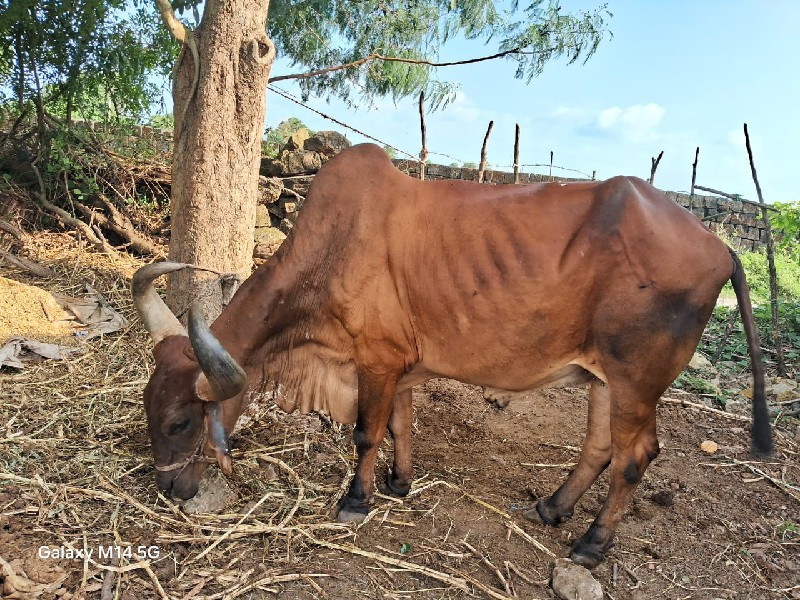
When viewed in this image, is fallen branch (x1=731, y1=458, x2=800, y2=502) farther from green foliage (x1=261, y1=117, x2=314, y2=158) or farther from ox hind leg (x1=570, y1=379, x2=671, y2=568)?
green foliage (x1=261, y1=117, x2=314, y2=158)

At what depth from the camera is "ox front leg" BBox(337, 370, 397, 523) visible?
3395 mm

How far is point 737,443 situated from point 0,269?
6447 millimetres

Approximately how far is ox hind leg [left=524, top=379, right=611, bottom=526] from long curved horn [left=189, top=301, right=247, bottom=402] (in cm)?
182

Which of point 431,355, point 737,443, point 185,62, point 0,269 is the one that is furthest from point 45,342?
point 737,443

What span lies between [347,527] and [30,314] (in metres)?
3.46

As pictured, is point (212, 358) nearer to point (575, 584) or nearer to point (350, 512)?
point (350, 512)

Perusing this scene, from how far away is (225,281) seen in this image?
184 inches

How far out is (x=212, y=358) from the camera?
2826 mm

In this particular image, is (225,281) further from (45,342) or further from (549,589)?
(549,589)

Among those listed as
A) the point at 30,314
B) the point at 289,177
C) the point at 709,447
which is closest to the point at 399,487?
the point at 709,447

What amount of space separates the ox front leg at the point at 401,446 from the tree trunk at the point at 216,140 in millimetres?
1624

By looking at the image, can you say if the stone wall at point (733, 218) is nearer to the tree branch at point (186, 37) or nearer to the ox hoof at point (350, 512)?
the tree branch at point (186, 37)

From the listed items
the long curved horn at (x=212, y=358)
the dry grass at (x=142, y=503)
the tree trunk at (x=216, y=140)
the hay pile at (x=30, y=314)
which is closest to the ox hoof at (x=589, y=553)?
the dry grass at (x=142, y=503)

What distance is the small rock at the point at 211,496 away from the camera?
11.1 feet
